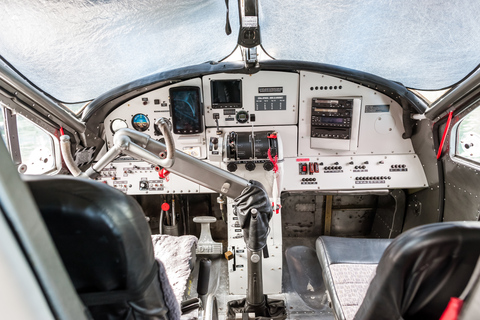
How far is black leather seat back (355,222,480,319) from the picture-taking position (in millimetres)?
833

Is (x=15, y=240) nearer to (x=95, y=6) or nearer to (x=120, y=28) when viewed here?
(x=95, y=6)

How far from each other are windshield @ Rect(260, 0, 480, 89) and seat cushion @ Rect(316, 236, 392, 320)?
1.43 metres

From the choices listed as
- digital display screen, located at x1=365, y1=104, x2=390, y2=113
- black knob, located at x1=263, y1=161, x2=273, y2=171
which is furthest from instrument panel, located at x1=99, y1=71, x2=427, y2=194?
black knob, located at x1=263, y1=161, x2=273, y2=171

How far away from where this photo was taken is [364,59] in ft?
8.30

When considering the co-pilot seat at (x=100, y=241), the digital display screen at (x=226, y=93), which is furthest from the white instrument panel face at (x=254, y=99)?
the co-pilot seat at (x=100, y=241)

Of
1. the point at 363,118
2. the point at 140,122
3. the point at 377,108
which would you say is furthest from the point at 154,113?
the point at 377,108

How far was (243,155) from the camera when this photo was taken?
2.66 metres

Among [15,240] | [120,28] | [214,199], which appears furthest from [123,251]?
[214,199]

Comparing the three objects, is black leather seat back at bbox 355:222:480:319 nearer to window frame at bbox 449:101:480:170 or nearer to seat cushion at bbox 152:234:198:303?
seat cushion at bbox 152:234:198:303

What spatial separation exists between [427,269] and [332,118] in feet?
7.54

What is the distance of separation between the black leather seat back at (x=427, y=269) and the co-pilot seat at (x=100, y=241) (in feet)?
2.45

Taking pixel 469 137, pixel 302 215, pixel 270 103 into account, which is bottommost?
pixel 302 215

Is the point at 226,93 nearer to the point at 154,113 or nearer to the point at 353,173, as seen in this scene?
the point at 154,113

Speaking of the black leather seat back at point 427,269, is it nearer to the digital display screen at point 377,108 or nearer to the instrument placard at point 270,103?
the instrument placard at point 270,103
